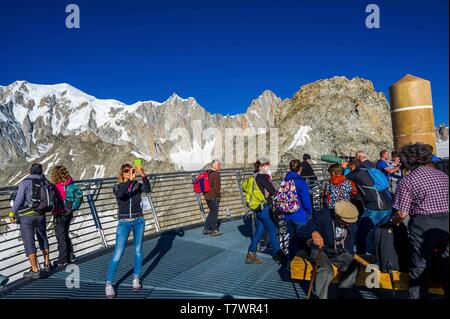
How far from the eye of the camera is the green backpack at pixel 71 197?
6527 mm

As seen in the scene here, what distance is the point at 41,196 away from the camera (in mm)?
5820

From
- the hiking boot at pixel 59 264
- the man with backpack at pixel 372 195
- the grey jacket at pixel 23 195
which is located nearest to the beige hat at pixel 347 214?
the man with backpack at pixel 372 195

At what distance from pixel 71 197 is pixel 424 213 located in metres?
5.84

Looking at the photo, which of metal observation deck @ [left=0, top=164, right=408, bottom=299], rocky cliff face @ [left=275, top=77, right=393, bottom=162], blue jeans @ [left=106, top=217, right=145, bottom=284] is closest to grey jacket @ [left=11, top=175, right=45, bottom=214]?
metal observation deck @ [left=0, top=164, right=408, bottom=299]

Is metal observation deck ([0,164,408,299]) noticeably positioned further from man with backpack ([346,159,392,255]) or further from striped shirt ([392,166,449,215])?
striped shirt ([392,166,449,215])

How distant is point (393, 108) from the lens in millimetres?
8969

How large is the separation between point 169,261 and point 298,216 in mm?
2733

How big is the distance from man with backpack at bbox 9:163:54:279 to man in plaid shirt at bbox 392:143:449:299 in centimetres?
537

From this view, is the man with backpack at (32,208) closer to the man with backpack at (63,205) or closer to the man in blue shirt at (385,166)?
the man with backpack at (63,205)

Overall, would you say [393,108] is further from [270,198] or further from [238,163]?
[238,163]

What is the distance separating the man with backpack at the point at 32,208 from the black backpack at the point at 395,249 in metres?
5.23

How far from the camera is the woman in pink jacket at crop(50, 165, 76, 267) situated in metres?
6.45
